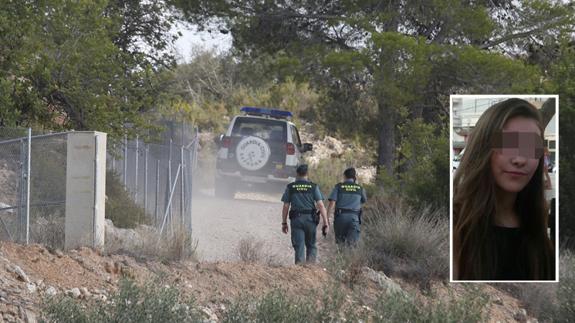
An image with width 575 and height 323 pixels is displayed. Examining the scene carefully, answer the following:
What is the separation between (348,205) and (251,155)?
12.4m

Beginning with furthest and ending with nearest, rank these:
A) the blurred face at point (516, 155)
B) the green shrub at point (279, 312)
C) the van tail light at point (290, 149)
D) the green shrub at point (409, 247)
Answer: the van tail light at point (290, 149) → the green shrub at point (409, 247) → the green shrub at point (279, 312) → the blurred face at point (516, 155)

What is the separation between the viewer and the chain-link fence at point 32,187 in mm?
14305

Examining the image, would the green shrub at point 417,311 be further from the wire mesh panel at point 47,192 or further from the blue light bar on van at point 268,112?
the blue light bar on van at point 268,112

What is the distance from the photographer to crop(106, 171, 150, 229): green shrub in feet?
57.7

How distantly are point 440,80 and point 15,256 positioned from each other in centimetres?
1636

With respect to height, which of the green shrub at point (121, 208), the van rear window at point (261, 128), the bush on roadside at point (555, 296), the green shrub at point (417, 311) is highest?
the van rear window at point (261, 128)

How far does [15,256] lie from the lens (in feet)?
40.7

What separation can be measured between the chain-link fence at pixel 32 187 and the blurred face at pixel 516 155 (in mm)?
7334

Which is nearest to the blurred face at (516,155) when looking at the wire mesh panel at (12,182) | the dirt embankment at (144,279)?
the dirt embankment at (144,279)

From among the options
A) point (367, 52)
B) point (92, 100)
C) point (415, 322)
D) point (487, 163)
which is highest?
point (367, 52)

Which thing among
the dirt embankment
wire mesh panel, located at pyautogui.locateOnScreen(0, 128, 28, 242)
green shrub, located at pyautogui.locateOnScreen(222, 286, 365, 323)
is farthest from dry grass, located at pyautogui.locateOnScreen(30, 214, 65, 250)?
green shrub, located at pyautogui.locateOnScreen(222, 286, 365, 323)

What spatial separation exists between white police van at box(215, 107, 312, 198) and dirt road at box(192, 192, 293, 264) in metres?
0.55

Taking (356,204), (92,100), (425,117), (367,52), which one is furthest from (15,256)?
(425,117)

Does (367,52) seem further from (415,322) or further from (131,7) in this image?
(415,322)
